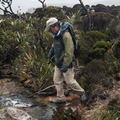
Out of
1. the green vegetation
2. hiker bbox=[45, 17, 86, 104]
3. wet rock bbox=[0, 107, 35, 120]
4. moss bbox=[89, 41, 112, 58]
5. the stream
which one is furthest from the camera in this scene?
moss bbox=[89, 41, 112, 58]

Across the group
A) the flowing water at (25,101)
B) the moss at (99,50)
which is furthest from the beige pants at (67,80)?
the moss at (99,50)

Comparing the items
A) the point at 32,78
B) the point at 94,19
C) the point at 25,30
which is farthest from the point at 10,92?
the point at 94,19

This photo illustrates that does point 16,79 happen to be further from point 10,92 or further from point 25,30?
point 25,30

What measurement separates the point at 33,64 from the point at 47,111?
241 centimetres

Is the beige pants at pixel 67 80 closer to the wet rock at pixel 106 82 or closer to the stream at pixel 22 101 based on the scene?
the stream at pixel 22 101

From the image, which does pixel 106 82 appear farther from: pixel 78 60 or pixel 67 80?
pixel 78 60

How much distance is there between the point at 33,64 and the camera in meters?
5.54

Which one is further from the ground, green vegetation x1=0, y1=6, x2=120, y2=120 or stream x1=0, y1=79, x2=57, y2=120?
green vegetation x1=0, y1=6, x2=120, y2=120

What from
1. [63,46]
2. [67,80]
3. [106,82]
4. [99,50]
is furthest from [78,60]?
[63,46]

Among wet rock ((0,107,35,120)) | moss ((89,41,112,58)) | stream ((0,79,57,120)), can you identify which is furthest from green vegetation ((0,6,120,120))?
wet rock ((0,107,35,120))

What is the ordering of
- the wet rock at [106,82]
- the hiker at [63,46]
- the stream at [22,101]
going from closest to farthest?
the hiker at [63,46], the stream at [22,101], the wet rock at [106,82]

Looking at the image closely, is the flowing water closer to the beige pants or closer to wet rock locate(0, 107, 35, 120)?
the beige pants

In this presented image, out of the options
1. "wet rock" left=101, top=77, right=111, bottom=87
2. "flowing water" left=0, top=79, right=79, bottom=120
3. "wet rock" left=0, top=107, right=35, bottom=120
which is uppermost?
"wet rock" left=0, top=107, right=35, bottom=120

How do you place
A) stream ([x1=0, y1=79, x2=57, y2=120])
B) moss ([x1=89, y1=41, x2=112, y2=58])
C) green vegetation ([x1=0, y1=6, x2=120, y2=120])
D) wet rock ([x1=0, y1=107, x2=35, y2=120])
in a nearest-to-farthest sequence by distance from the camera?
1. wet rock ([x1=0, y1=107, x2=35, y2=120])
2. stream ([x1=0, y1=79, x2=57, y2=120])
3. green vegetation ([x1=0, y1=6, x2=120, y2=120])
4. moss ([x1=89, y1=41, x2=112, y2=58])
